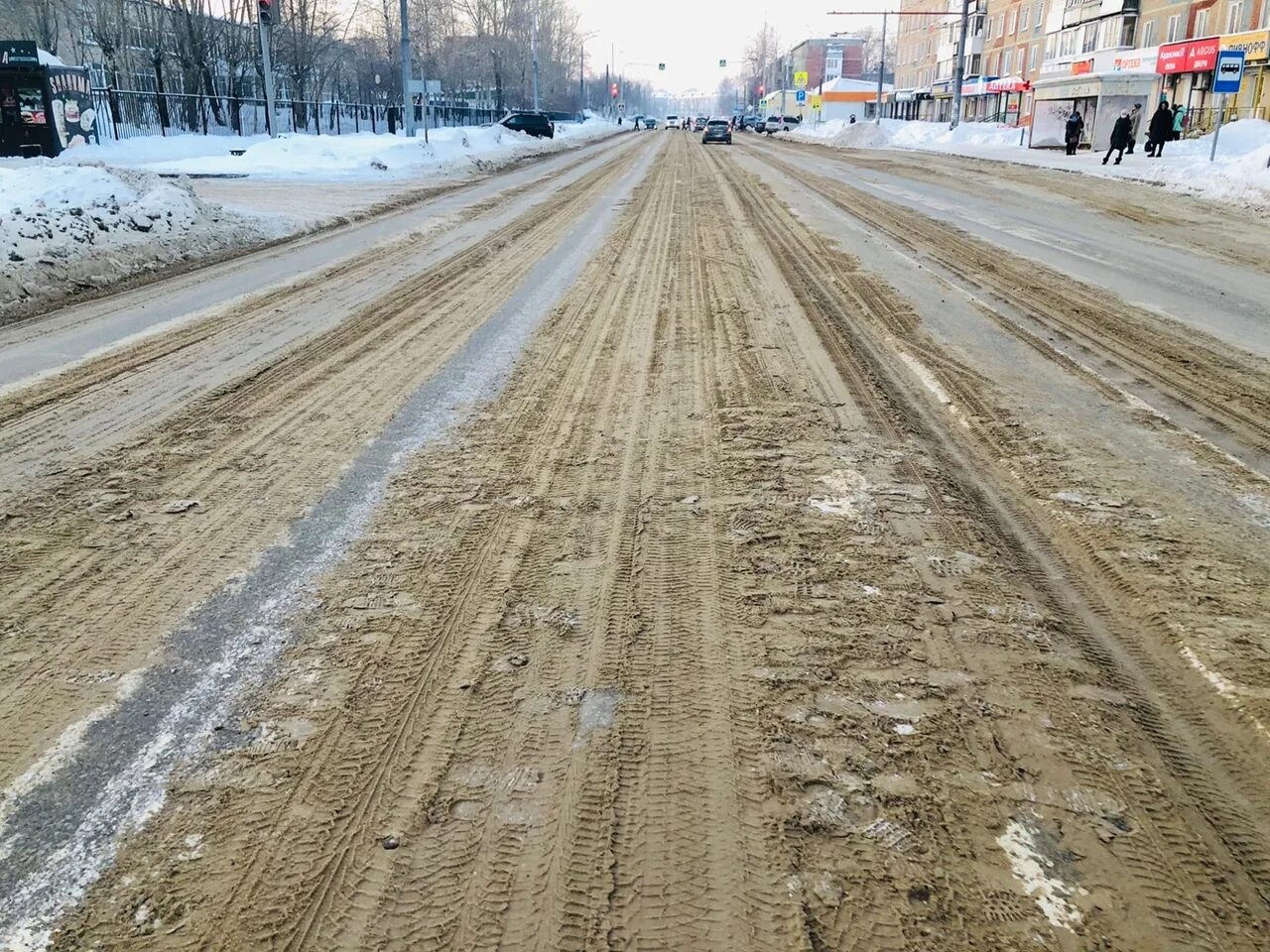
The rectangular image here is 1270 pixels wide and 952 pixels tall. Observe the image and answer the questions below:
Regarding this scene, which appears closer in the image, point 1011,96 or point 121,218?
point 121,218

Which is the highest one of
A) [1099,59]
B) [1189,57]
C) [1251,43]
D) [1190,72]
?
[1099,59]

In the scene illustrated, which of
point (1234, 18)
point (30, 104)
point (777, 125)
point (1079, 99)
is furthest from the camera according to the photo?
point (777, 125)

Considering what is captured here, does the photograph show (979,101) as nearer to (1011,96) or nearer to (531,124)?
(1011,96)

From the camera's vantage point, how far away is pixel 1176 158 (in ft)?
95.7

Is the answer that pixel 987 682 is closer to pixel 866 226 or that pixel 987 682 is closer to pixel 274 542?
pixel 274 542

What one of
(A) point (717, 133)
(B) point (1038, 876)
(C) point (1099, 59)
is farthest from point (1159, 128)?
(B) point (1038, 876)

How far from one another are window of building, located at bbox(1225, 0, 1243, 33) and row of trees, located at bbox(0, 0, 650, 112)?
127 ft

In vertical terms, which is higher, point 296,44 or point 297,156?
point 296,44

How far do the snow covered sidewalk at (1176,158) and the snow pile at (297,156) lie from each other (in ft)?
69.5

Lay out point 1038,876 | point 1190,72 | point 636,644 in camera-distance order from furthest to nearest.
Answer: point 1190,72
point 636,644
point 1038,876

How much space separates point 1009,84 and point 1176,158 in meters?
41.8

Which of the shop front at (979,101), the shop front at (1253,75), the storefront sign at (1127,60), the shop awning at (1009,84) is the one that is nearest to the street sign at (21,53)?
the shop front at (1253,75)

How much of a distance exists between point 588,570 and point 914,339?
4854 mm

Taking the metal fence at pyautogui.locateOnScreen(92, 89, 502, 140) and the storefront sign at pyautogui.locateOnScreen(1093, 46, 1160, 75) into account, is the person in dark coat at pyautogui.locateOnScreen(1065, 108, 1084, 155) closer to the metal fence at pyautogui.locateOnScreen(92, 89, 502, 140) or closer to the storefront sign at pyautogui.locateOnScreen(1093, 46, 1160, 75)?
the storefront sign at pyautogui.locateOnScreen(1093, 46, 1160, 75)
